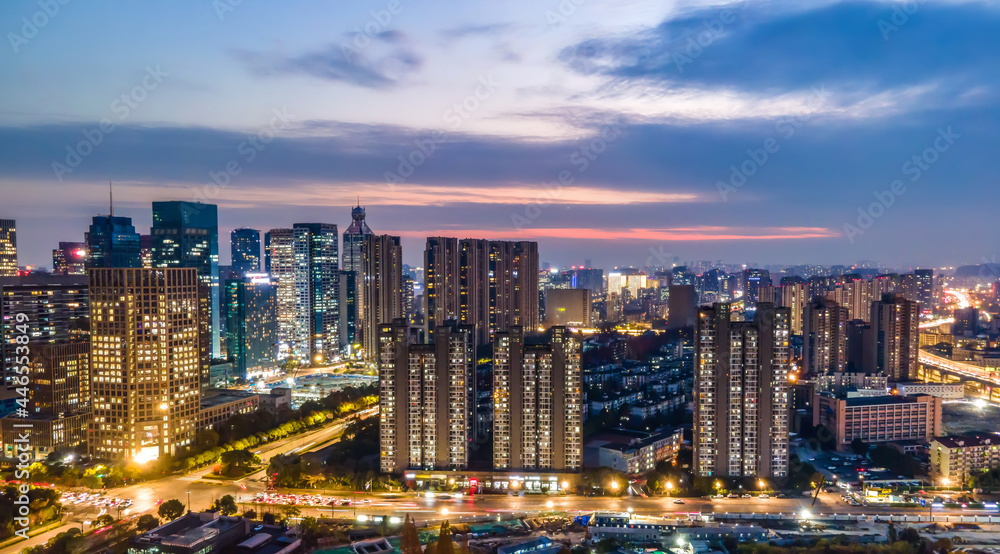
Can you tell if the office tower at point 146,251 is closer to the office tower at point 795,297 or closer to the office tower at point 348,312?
the office tower at point 348,312

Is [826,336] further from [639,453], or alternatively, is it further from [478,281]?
[478,281]

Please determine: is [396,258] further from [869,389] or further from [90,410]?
[869,389]

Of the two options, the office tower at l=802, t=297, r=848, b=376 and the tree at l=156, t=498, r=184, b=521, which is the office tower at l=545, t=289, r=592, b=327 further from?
the tree at l=156, t=498, r=184, b=521

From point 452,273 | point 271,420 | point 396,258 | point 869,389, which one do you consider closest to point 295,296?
point 396,258

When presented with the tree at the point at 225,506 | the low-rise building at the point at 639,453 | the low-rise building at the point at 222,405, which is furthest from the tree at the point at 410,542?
the low-rise building at the point at 222,405

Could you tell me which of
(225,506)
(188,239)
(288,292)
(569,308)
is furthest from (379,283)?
(225,506)
